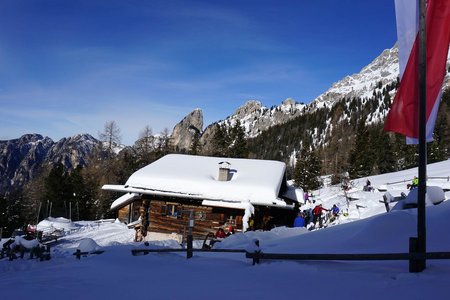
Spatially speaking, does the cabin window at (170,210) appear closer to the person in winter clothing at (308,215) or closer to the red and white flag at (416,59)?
the person in winter clothing at (308,215)

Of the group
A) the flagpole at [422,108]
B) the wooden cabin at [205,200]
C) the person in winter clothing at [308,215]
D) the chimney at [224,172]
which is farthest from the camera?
the chimney at [224,172]

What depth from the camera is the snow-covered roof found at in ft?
77.9

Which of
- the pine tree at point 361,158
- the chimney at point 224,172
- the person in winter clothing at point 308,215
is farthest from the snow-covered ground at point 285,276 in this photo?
the pine tree at point 361,158

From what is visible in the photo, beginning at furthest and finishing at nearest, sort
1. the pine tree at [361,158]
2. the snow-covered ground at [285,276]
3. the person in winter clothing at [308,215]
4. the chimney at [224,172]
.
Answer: the pine tree at [361,158], the chimney at [224,172], the person in winter clothing at [308,215], the snow-covered ground at [285,276]

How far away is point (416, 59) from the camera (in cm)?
559

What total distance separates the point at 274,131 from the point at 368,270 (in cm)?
17597

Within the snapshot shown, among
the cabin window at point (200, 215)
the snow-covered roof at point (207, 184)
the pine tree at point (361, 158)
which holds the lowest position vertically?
the cabin window at point (200, 215)

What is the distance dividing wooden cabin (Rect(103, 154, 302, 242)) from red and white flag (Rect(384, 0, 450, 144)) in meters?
17.1

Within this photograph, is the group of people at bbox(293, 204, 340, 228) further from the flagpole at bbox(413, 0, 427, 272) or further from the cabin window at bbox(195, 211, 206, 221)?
the flagpole at bbox(413, 0, 427, 272)

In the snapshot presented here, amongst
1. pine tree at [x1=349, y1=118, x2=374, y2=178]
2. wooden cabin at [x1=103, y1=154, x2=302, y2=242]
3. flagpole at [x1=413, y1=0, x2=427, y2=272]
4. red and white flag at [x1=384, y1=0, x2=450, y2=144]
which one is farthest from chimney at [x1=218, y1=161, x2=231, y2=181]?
pine tree at [x1=349, y1=118, x2=374, y2=178]

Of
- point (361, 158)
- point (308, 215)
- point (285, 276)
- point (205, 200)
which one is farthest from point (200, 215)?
point (361, 158)

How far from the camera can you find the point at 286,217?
87.1 feet

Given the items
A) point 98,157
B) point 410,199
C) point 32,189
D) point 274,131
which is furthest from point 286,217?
point 274,131

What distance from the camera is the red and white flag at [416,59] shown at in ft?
17.9
